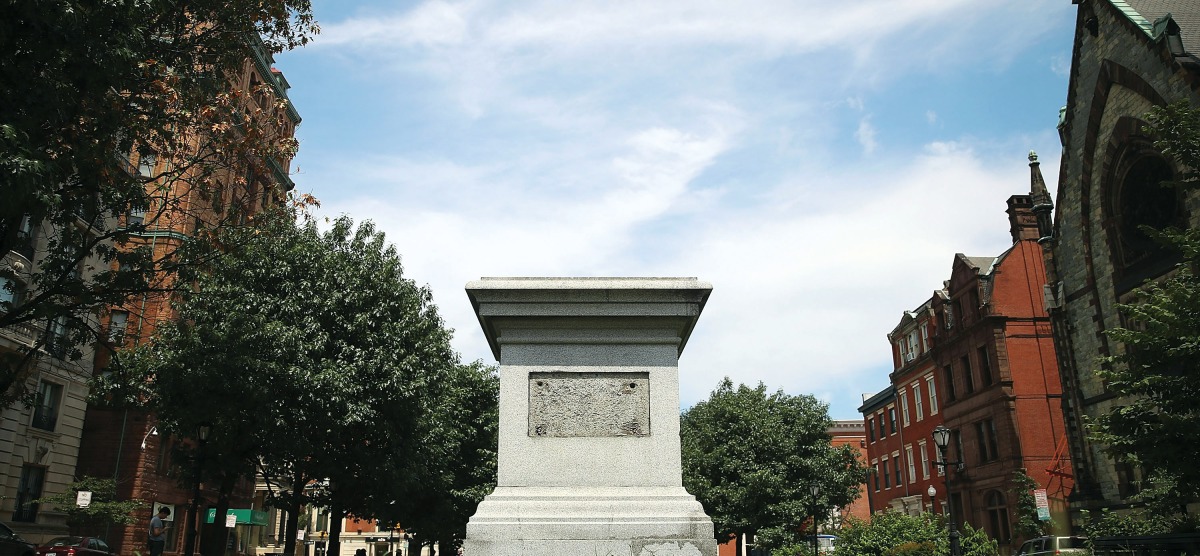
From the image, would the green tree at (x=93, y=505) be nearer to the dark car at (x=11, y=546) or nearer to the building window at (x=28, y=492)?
the building window at (x=28, y=492)

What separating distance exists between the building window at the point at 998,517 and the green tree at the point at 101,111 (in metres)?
41.6

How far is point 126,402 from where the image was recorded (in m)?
23.7

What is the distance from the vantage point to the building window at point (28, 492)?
31391 mm

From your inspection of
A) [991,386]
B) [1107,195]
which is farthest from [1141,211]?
[991,386]

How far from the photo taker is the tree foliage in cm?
1539

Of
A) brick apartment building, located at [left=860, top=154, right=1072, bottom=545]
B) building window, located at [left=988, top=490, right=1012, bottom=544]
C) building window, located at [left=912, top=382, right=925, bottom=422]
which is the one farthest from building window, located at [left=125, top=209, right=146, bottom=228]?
building window, located at [left=912, top=382, right=925, bottom=422]

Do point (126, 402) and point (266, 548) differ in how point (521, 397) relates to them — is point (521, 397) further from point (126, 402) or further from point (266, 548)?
point (266, 548)

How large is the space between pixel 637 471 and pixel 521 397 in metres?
1.42

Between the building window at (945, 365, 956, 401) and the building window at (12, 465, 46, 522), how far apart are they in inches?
1878

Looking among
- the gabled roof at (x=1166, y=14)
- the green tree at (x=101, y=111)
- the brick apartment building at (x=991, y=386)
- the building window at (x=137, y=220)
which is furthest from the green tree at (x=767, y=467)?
the green tree at (x=101, y=111)

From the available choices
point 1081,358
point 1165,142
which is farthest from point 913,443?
point 1165,142

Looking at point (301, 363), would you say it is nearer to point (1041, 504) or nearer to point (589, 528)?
point (589, 528)

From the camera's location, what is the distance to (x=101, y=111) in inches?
522

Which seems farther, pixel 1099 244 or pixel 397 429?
pixel 1099 244
